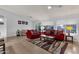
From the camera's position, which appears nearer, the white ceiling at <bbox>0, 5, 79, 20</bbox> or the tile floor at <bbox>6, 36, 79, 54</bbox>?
the tile floor at <bbox>6, 36, 79, 54</bbox>

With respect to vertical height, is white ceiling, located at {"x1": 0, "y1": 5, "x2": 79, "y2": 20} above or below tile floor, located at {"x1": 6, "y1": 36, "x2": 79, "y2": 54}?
above

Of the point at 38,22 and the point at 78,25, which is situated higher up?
the point at 38,22

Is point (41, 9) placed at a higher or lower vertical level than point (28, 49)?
higher

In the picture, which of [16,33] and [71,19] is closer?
[71,19]

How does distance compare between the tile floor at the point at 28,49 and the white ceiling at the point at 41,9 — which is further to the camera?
the white ceiling at the point at 41,9

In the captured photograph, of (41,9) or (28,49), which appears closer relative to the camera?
(28,49)

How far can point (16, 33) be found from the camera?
8.13 m

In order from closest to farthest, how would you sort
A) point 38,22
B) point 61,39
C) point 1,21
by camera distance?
1. point 1,21
2. point 61,39
3. point 38,22

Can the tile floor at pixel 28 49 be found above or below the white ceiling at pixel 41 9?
below
